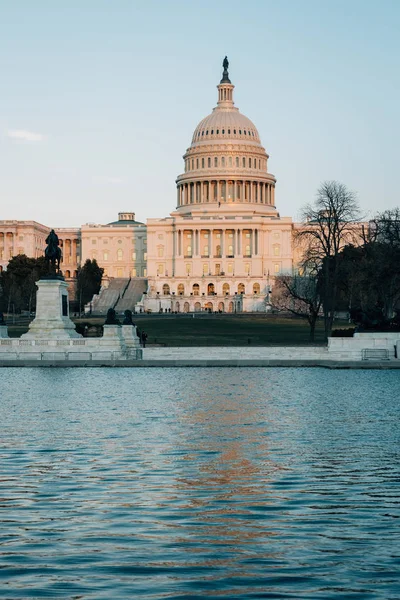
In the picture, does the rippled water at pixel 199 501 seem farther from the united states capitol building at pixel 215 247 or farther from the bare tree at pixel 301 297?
the united states capitol building at pixel 215 247

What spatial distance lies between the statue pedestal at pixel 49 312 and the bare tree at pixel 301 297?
18983 mm

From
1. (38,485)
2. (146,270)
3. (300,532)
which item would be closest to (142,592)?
(300,532)

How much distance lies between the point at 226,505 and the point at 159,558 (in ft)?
11.9

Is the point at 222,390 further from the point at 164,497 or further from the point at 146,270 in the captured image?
the point at 146,270

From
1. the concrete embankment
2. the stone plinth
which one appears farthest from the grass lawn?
the concrete embankment

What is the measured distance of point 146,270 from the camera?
19675 cm

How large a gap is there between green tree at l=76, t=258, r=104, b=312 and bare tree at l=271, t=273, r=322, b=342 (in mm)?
27104

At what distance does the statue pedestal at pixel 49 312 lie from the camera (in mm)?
61312

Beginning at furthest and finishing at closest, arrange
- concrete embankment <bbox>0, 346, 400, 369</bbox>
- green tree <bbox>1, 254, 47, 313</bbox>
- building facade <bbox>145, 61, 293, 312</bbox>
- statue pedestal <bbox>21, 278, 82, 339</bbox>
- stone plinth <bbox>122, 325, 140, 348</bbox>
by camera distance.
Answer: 1. building facade <bbox>145, 61, 293, 312</bbox>
2. green tree <bbox>1, 254, 47, 313</bbox>
3. stone plinth <bbox>122, 325, 140, 348</bbox>
4. statue pedestal <bbox>21, 278, 82, 339</bbox>
5. concrete embankment <bbox>0, 346, 400, 369</bbox>

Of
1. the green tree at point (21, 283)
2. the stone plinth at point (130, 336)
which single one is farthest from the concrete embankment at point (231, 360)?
the green tree at point (21, 283)

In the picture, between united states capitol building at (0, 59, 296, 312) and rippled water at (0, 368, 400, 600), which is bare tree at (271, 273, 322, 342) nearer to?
united states capitol building at (0, 59, 296, 312)

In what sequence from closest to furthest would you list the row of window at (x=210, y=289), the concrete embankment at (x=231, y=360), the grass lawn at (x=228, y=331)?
the concrete embankment at (x=231, y=360)
the grass lawn at (x=228, y=331)
the row of window at (x=210, y=289)

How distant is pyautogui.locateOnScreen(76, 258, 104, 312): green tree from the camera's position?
516 ft

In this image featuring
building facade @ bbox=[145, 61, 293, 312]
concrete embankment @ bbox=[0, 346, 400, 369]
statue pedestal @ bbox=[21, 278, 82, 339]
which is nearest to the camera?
concrete embankment @ bbox=[0, 346, 400, 369]
